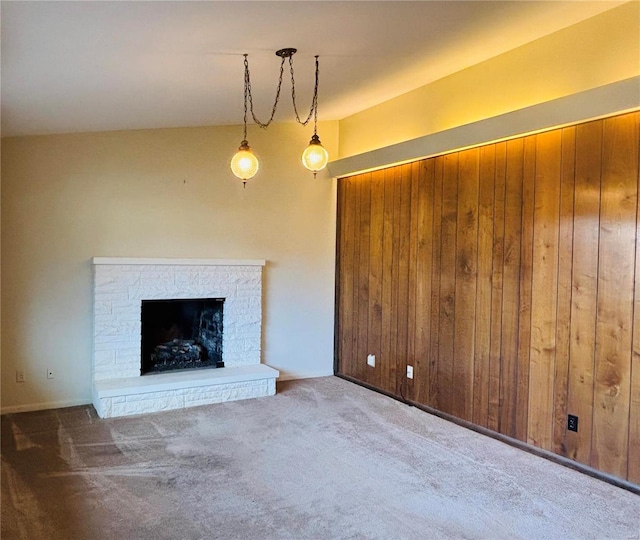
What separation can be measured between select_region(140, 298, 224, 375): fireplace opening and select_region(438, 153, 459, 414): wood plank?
2306mm

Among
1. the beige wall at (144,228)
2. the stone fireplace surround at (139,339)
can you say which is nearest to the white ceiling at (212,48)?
the beige wall at (144,228)

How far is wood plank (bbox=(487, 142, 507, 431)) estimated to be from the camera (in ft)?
12.8

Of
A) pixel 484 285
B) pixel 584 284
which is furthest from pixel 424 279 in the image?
pixel 584 284

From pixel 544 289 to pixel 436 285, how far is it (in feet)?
3.63

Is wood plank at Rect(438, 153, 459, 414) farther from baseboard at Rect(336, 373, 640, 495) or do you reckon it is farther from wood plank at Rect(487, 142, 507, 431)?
wood plank at Rect(487, 142, 507, 431)

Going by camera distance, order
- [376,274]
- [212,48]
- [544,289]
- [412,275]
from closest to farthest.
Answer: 1. [212,48]
2. [544,289]
3. [412,275]
4. [376,274]

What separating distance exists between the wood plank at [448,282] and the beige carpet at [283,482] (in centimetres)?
32

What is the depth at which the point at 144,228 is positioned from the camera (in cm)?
488

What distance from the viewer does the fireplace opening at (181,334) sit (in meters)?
5.02

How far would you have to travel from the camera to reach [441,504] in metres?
2.84

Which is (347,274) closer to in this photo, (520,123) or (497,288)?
(497,288)

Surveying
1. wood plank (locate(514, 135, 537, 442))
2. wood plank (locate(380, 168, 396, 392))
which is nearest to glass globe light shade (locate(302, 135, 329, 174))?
wood plank (locate(514, 135, 537, 442))

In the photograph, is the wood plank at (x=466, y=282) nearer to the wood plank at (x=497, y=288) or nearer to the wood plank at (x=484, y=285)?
the wood plank at (x=484, y=285)

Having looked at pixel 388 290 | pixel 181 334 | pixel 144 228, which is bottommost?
pixel 181 334
